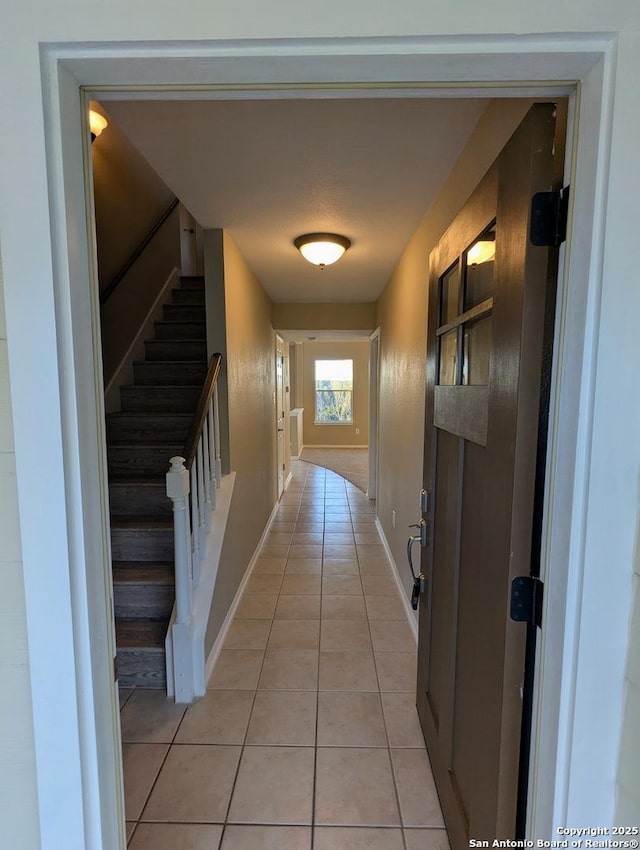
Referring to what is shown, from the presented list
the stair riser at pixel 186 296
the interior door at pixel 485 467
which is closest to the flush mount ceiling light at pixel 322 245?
the interior door at pixel 485 467

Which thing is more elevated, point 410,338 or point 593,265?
point 410,338

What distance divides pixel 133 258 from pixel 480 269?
12.4 ft

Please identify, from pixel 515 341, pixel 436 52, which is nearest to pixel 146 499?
pixel 515 341

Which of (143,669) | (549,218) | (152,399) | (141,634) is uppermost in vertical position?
(549,218)

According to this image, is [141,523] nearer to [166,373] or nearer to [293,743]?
[293,743]

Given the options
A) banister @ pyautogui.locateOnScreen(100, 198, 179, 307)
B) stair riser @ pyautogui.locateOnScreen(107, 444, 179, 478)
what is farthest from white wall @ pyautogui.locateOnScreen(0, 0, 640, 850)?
banister @ pyautogui.locateOnScreen(100, 198, 179, 307)

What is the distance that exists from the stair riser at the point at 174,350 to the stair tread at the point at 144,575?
2036 mm

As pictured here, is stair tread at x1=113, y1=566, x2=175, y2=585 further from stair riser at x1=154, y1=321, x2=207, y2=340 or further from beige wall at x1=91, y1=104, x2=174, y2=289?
beige wall at x1=91, y1=104, x2=174, y2=289

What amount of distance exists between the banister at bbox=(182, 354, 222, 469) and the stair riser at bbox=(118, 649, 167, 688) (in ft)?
3.14

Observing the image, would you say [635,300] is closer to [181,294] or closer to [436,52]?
[436,52]

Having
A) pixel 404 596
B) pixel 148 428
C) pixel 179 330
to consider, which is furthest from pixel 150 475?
pixel 404 596

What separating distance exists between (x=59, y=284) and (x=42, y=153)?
0.67ft

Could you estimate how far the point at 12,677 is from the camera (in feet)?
2.51

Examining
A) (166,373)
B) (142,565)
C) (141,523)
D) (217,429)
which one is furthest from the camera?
(166,373)
